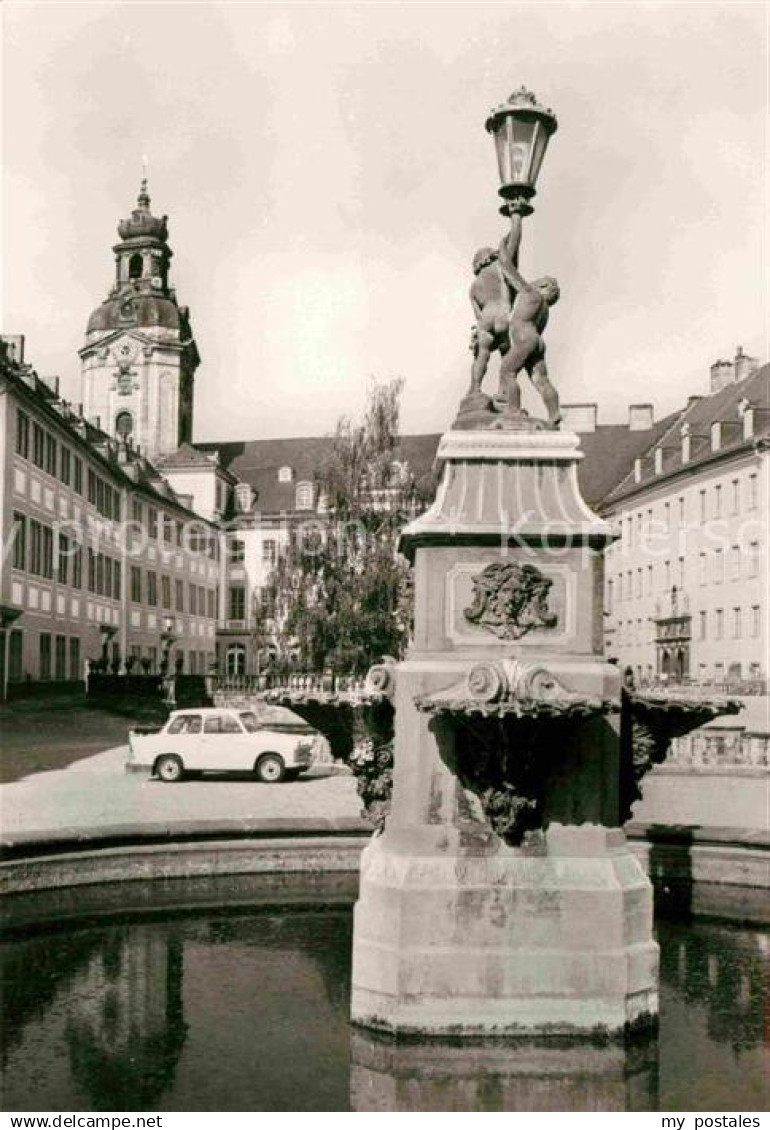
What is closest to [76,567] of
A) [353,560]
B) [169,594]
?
[353,560]

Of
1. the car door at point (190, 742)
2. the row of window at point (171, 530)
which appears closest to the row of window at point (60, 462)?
the row of window at point (171, 530)

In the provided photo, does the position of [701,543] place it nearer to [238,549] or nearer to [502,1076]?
[238,549]

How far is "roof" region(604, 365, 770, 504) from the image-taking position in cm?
6144

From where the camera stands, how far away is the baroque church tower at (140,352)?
3433 inches

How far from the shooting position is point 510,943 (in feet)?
23.2

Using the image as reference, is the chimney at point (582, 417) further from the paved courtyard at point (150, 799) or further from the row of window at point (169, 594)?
the paved courtyard at point (150, 799)

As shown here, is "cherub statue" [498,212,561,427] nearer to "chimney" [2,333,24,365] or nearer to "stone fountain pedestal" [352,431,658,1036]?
"stone fountain pedestal" [352,431,658,1036]

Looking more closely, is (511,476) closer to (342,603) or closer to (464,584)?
(464,584)

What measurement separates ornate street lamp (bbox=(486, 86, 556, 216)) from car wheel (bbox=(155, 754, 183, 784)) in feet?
52.0

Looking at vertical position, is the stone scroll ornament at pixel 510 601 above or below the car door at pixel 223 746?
above

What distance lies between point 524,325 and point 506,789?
2942mm

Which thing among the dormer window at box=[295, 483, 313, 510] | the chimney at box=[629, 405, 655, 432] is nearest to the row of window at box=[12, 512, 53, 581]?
the dormer window at box=[295, 483, 313, 510]

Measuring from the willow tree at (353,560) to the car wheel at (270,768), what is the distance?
1267 cm
